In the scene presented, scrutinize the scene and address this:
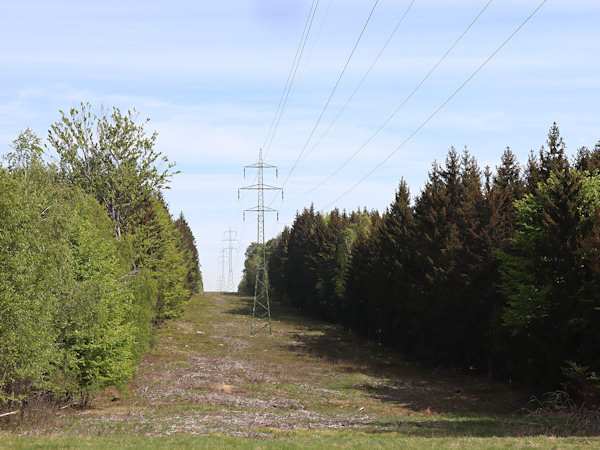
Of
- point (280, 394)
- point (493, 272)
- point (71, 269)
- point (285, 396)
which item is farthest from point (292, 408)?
point (493, 272)

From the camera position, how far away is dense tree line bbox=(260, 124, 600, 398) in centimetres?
3725

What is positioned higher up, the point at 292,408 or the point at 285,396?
the point at 292,408

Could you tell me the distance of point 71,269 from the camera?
3030 cm

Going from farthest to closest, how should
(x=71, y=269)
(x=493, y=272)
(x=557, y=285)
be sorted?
(x=493, y=272) < (x=557, y=285) < (x=71, y=269)

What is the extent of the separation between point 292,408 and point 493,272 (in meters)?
23.3

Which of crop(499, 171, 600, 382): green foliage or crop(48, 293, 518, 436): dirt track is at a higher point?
crop(499, 171, 600, 382): green foliage

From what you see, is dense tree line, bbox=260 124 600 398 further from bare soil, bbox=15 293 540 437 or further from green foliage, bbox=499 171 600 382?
bare soil, bbox=15 293 540 437

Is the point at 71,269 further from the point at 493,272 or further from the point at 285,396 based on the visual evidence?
the point at 493,272

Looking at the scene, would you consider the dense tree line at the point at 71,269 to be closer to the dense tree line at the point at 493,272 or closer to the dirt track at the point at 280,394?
the dirt track at the point at 280,394

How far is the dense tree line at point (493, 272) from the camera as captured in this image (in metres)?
37.2

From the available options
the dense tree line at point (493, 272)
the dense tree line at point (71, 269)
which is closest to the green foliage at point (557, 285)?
the dense tree line at point (493, 272)

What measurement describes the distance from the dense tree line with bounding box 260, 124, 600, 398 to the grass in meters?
3.68

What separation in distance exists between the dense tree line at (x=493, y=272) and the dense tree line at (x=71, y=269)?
27.5 meters

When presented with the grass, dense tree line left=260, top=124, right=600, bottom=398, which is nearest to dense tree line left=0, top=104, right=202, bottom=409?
the grass
